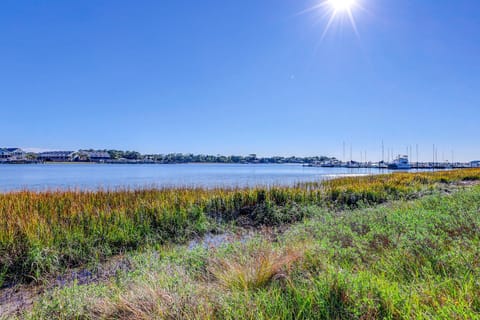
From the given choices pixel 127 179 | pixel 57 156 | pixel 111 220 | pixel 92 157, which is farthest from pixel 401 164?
pixel 57 156

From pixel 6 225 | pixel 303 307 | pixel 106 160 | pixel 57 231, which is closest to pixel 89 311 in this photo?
pixel 303 307

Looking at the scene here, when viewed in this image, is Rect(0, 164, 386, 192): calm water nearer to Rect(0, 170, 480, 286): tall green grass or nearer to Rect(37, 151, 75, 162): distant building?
Rect(0, 170, 480, 286): tall green grass

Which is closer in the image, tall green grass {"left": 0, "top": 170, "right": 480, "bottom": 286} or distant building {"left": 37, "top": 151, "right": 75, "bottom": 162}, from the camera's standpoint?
tall green grass {"left": 0, "top": 170, "right": 480, "bottom": 286}

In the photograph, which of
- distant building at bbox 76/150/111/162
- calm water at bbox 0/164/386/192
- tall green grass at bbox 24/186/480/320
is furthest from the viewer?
distant building at bbox 76/150/111/162

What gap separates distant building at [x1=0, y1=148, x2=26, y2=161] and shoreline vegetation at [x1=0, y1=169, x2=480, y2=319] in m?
122

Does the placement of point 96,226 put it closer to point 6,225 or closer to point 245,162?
point 6,225

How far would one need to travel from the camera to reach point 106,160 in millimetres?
118438

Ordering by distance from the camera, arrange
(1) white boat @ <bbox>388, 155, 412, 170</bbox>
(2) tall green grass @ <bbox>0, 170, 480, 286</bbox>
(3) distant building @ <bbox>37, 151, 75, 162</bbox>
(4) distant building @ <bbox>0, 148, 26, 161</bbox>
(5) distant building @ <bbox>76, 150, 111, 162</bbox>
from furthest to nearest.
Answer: (3) distant building @ <bbox>37, 151, 75, 162</bbox> < (5) distant building @ <bbox>76, 150, 111, 162</bbox> < (4) distant building @ <bbox>0, 148, 26, 161</bbox> < (1) white boat @ <bbox>388, 155, 412, 170</bbox> < (2) tall green grass @ <bbox>0, 170, 480, 286</bbox>

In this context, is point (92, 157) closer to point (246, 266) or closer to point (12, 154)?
point (12, 154)

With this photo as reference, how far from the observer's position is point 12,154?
10844 centimetres

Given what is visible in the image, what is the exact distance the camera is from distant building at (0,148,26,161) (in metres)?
100

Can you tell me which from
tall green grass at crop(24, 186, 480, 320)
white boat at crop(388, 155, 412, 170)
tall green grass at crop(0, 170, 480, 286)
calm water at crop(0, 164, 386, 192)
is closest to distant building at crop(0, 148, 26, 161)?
calm water at crop(0, 164, 386, 192)

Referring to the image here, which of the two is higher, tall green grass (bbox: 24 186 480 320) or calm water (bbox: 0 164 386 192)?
tall green grass (bbox: 24 186 480 320)

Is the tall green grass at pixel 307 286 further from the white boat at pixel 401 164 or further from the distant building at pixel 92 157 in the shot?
the distant building at pixel 92 157
